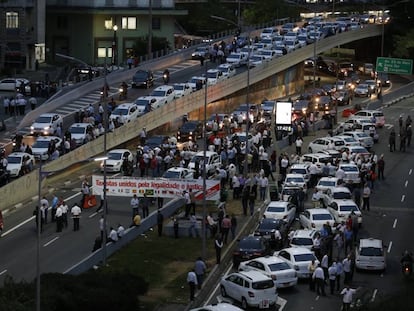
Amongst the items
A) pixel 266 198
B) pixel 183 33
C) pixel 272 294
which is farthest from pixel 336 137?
pixel 183 33

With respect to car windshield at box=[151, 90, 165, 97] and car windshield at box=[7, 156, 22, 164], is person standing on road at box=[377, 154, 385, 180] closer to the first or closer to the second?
car windshield at box=[7, 156, 22, 164]

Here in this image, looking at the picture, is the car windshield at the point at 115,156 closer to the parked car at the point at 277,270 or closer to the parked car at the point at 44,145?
the parked car at the point at 44,145

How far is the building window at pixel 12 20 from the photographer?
352 feet

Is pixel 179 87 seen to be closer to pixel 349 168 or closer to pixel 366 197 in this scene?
pixel 349 168

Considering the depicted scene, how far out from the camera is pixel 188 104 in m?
82.6

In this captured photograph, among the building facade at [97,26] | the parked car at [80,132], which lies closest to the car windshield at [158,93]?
the parked car at [80,132]

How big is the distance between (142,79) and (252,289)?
48.7 meters

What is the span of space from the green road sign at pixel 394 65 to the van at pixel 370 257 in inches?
2078

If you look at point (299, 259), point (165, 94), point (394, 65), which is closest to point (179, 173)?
point (299, 259)

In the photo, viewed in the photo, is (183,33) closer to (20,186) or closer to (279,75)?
(279,75)

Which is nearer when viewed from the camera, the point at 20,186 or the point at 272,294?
the point at 272,294

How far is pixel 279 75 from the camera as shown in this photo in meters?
103

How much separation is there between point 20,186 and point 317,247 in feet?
57.1

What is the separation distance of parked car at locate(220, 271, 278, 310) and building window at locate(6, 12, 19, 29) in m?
67.5
